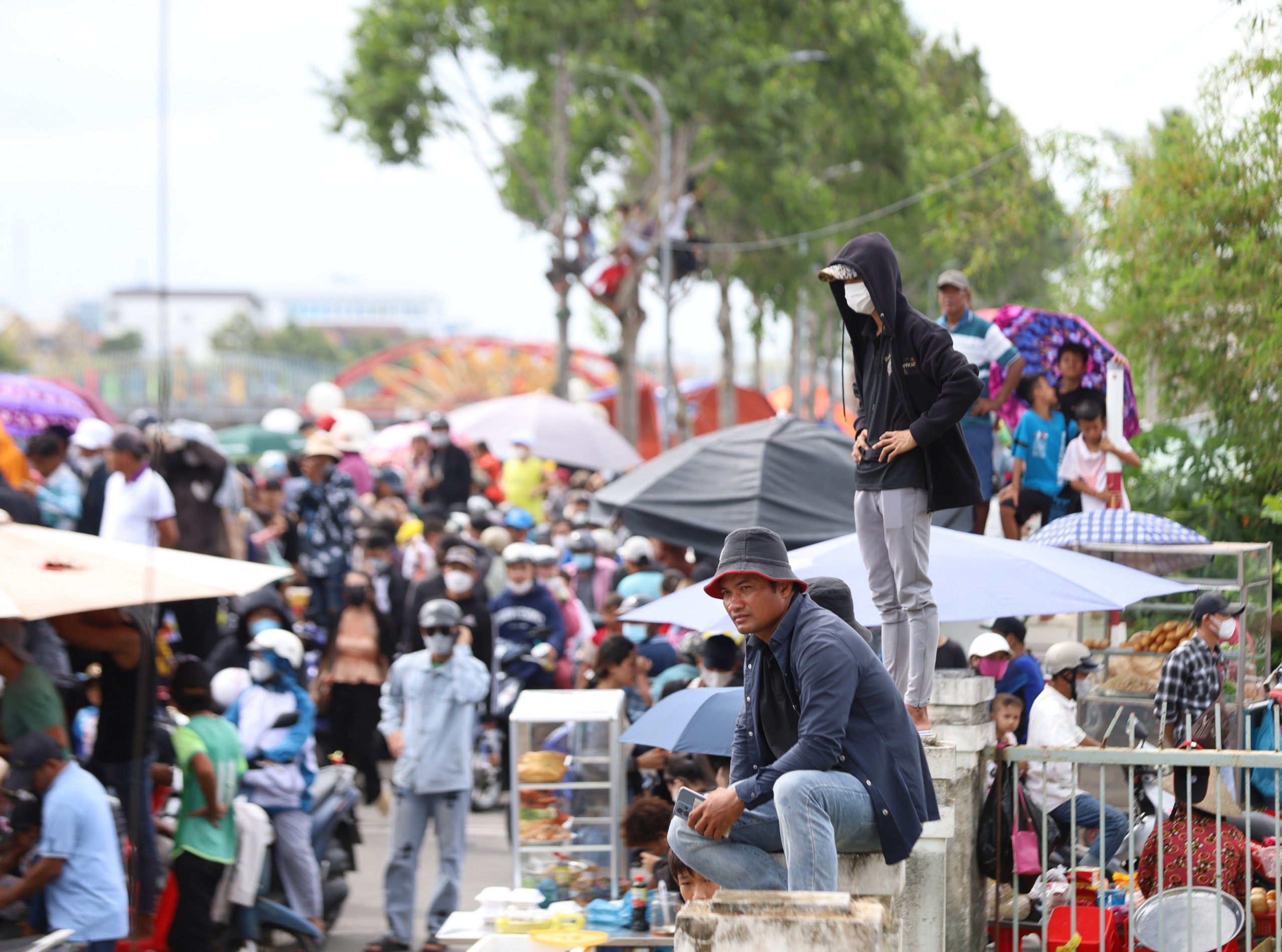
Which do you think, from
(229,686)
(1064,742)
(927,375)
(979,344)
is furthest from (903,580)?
(229,686)

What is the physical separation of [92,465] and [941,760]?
10701 millimetres

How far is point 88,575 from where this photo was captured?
7426 mm

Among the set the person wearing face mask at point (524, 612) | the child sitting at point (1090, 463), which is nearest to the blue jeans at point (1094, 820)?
the child sitting at point (1090, 463)

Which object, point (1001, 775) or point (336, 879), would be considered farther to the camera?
point (336, 879)

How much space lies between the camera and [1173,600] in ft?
33.6

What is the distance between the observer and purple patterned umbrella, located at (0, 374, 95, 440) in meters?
14.7

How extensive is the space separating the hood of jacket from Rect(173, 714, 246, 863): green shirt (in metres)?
4.44

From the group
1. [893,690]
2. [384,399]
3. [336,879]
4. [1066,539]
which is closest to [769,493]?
[1066,539]

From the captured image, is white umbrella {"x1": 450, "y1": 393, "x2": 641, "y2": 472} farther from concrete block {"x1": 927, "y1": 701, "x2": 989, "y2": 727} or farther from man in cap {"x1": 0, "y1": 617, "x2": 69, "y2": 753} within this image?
concrete block {"x1": 927, "y1": 701, "x2": 989, "y2": 727}

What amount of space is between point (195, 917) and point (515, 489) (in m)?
11.2

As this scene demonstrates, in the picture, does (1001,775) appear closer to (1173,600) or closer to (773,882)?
(773,882)

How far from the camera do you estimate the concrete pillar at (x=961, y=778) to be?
19.6 ft

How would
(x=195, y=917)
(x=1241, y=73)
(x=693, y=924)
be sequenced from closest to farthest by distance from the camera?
(x=693, y=924), (x=195, y=917), (x=1241, y=73)

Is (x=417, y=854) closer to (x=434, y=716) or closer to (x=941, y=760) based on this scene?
(x=434, y=716)
